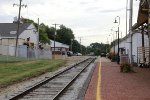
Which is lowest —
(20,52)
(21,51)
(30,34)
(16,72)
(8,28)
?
(16,72)

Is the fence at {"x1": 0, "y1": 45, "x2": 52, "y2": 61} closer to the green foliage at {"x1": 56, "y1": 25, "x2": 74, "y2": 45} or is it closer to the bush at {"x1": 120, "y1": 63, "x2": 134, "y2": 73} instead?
the bush at {"x1": 120, "y1": 63, "x2": 134, "y2": 73}

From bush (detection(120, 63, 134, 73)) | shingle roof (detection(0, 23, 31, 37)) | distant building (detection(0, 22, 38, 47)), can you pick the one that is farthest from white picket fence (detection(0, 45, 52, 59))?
bush (detection(120, 63, 134, 73))

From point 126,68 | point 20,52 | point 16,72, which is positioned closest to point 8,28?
point 20,52

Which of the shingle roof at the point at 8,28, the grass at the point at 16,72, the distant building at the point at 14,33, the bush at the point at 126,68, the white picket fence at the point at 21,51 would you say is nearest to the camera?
the grass at the point at 16,72

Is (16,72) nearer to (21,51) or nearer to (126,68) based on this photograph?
(126,68)

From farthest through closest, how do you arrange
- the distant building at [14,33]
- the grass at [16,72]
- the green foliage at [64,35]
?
the green foliage at [64,35] < the distant building at [14,33] < the grass at [16,72]

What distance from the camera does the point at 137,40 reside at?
178 ft

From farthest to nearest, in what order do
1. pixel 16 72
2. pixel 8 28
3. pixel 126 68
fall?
pixel 8 28 → pixel 126 68 → pixel 16 72

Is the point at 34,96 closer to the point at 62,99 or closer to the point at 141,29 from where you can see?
the point at 62,99

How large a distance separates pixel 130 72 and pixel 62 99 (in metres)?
19.3

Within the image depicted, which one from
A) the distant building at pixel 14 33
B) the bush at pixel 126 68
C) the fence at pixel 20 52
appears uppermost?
the distant building at pixel 14 33

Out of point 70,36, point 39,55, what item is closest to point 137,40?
point 39,55

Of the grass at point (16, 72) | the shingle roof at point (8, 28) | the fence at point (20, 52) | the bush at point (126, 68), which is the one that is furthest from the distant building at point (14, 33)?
the bush at point (126, 68)

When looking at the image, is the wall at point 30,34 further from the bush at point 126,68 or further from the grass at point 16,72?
the bush at point 126,68
